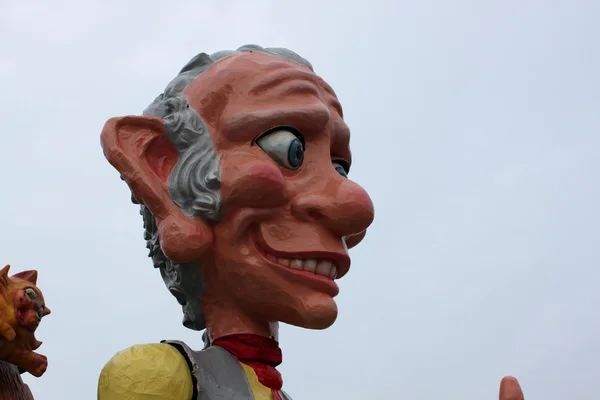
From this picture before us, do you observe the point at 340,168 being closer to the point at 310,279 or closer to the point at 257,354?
the point at 310,279

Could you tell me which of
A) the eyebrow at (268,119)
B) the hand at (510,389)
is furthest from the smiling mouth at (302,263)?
the hand at (510,389)

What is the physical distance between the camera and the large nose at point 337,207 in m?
2.88

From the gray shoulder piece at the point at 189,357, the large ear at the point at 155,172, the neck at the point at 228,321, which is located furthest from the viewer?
the neck at the point at 228,321

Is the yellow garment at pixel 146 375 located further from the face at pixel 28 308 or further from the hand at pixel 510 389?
the hand at pixel 510 389

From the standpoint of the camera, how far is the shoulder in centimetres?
251

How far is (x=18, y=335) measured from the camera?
291 cm

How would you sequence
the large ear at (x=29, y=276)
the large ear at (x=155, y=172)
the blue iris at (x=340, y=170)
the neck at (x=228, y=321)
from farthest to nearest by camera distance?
the blue iris at (x=340, y=170) < the large ear at (x=29, y=276) < the neck at (x=228, y=321) < the large ear at (x=155, y=172)

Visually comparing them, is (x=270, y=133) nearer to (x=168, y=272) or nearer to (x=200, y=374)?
(x=168, y=272)

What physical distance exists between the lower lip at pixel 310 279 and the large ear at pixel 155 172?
26 cm

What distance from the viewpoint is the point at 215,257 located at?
2914 mm

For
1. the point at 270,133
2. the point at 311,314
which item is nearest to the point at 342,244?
the point at 311,314

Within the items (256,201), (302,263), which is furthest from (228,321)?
(256,201)

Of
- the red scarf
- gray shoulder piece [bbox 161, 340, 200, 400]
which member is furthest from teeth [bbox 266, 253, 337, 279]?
gray shoulder piece [bbox 161, 340, 200, 400]

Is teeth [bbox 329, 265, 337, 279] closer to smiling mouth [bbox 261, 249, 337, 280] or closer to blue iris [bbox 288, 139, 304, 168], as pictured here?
smiling mouth [bbox 261, 249, 337, 280]
